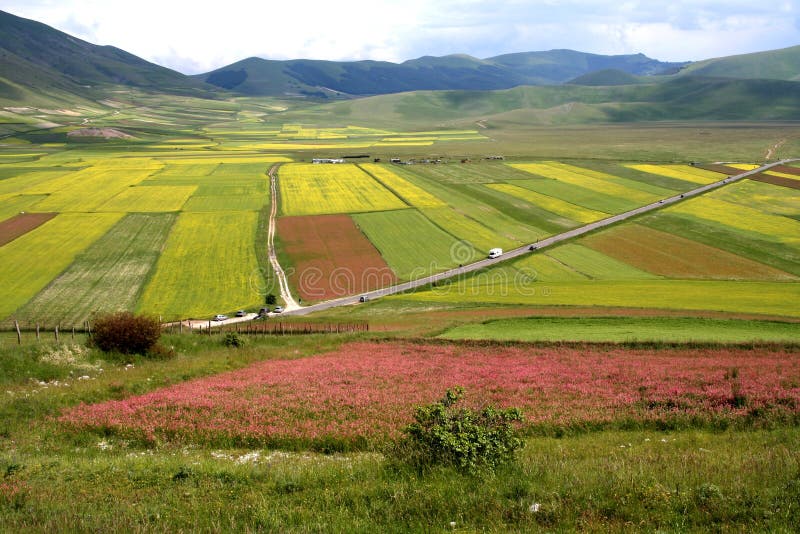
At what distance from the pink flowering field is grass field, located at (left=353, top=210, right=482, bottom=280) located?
1566 inches

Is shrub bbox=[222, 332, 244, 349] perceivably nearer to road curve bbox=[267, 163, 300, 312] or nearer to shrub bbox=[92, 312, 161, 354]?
shrub bbox=[92, 312, 161, 354]

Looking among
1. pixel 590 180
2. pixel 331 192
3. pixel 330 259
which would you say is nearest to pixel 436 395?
pixel 330 259

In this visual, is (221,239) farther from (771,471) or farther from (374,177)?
(771,471)

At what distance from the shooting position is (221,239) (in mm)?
81688

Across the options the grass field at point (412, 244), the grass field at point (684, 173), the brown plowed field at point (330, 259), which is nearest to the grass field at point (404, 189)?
the grass field at point (412, 244)

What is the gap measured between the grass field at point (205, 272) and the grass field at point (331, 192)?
14.8 meters

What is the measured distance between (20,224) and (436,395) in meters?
91.4

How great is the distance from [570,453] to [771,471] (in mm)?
4829

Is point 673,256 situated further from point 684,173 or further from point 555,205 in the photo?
point 684,173

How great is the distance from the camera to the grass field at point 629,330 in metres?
35.3

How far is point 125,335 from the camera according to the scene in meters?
→ 31.5

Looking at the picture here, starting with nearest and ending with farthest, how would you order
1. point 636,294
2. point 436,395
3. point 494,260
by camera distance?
point 436,395, point 636,294, point 494,260

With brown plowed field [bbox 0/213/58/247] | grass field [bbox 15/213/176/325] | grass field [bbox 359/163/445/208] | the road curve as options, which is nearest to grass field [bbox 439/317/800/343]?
the road curve

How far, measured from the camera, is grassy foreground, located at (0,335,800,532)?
10633 mm
